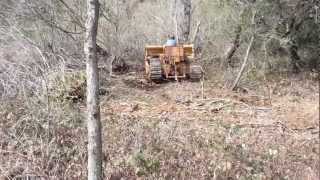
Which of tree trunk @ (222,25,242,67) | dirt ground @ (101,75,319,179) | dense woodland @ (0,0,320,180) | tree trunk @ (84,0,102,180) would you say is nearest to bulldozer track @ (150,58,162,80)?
dense woodland @ (0,0,320,180)

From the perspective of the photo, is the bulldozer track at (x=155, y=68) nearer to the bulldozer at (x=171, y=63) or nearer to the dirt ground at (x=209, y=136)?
the bulldozer at (x=171, y=63)

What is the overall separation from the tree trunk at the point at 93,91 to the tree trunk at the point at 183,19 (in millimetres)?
9481

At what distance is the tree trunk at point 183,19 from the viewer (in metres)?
15.5

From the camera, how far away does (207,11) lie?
48.4ft

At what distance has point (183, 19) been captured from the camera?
15.5 meters

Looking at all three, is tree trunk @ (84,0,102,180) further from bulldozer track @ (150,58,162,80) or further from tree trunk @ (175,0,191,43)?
tree trunk @ (175,0,191,43)

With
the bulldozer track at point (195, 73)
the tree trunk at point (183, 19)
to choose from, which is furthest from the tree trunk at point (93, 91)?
the tree trunk at point (183, 19)

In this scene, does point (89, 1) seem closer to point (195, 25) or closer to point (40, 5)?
point (40, 5)

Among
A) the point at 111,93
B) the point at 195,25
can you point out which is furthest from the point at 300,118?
the point at 195,25

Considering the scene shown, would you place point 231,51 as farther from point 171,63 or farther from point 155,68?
point 155,68

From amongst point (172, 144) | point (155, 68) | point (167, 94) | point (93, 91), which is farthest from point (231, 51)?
point (93, 91)

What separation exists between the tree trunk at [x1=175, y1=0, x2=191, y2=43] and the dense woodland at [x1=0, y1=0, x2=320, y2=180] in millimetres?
27

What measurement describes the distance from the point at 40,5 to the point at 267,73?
5544 millimetres

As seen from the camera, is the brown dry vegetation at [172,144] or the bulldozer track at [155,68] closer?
the brown dry vegetation at [172,144]
